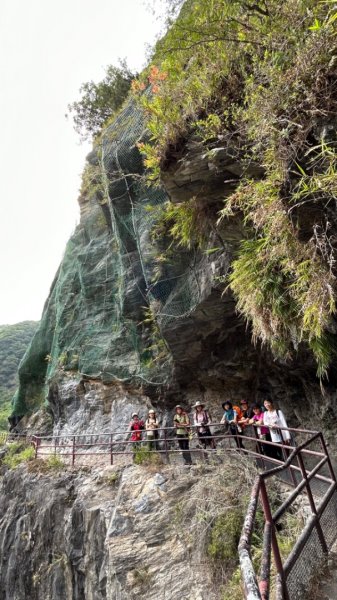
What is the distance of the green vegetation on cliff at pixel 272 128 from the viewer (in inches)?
151

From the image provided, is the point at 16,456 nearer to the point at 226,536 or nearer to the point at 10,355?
the point at 226,536

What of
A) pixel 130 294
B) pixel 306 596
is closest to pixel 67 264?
pixel 130 294

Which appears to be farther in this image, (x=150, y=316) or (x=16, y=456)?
(x=16, y=456)

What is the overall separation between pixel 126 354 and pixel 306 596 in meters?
9.26

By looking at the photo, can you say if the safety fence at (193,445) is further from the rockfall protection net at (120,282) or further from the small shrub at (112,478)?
the rockfall protection net at (120,282)

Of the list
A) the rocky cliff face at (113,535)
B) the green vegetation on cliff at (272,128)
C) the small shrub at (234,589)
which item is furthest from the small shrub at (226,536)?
the green vegetation on cliff at (272,128)

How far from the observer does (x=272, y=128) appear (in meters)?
4.05

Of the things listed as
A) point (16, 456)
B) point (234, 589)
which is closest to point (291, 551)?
point (234, 589)

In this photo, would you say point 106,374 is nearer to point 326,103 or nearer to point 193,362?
point 193,362

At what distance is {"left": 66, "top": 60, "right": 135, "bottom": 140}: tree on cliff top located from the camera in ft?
47.2

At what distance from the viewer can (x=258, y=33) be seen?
15.4 ft

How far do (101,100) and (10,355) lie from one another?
130 ft

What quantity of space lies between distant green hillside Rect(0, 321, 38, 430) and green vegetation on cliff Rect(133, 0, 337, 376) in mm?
32364

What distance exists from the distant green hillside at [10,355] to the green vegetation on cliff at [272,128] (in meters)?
32.4
